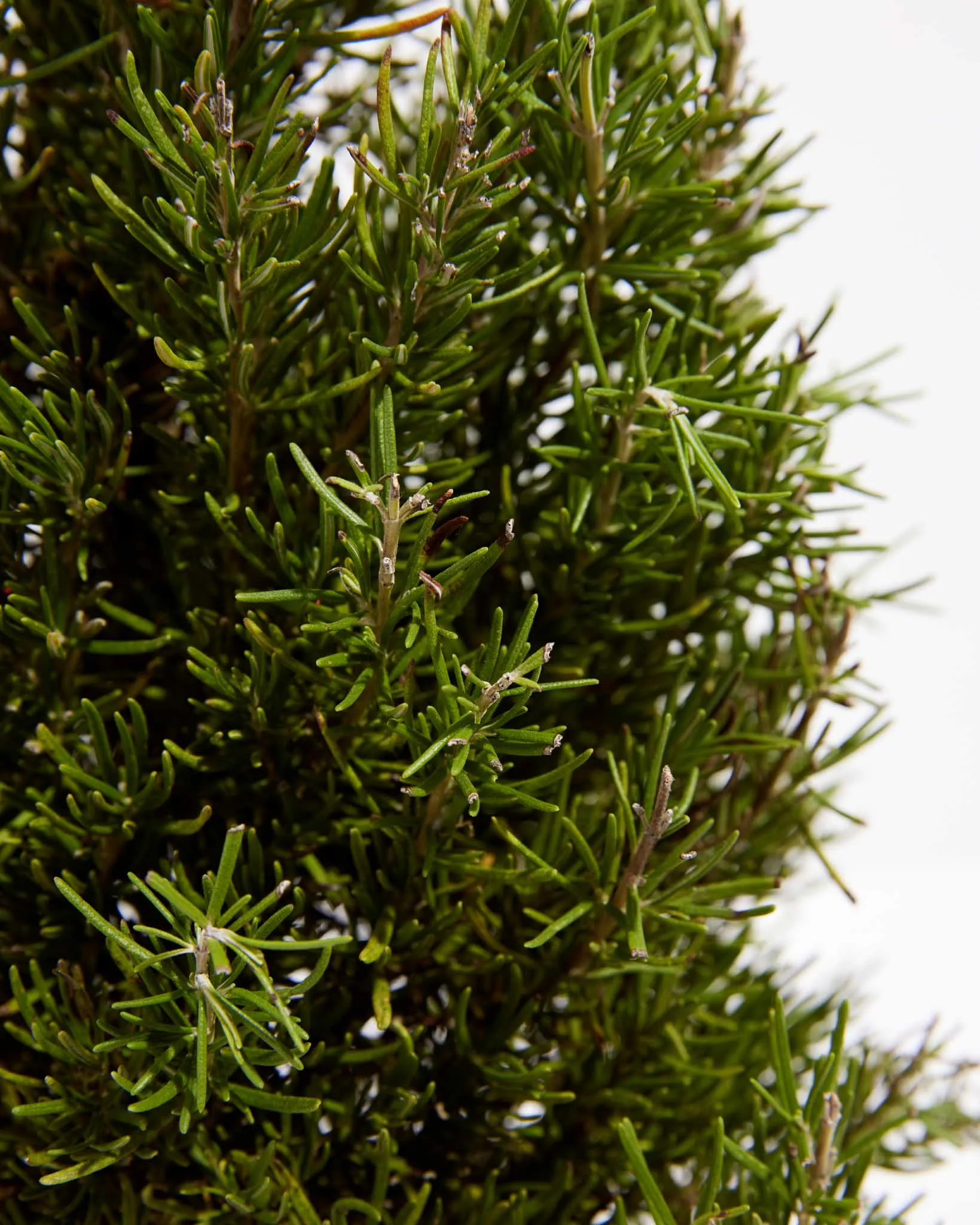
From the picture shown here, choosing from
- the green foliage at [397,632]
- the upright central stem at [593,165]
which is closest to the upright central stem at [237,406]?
the green foliage at [397,632]

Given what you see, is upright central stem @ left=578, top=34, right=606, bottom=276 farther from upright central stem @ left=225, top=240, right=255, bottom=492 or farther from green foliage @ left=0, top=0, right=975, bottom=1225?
upright central stem @ left=225, top=240, right=255, bottom=492

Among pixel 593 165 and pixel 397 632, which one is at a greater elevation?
pixel 593 165

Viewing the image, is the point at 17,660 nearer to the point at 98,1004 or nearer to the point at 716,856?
the point at 98,1004

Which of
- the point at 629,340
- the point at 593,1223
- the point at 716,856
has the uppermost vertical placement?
the point at 629,340

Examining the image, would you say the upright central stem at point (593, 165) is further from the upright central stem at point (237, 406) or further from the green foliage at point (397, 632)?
the upright central stem at point (237, 406)

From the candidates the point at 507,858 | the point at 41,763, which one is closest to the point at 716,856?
the point at 507,858

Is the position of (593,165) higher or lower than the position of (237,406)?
higher

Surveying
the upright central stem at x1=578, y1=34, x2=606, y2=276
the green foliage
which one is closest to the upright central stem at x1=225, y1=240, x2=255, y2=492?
the green foliage

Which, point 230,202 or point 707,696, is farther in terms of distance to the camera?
point 707,696
